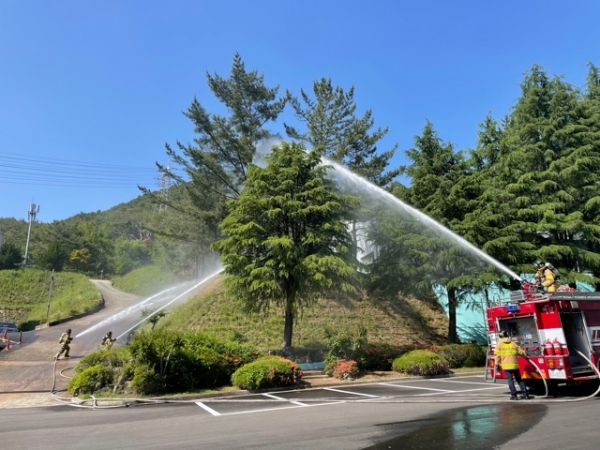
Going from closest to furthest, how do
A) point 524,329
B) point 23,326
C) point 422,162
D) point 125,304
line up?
1. point 524,329
2. point 422,162
3. point 23,326
4. point 125,304

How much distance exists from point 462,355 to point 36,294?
5755 centimetres

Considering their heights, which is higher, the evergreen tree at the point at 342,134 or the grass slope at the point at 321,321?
the evergreen tree at the point at 342,134

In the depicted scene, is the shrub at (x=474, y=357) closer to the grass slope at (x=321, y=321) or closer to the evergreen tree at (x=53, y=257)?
the grass slope at (x=321, y=321)

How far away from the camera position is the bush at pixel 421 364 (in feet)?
55.5

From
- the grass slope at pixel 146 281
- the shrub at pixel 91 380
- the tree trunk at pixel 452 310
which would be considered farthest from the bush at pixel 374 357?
the grass slope at pixel 146 281

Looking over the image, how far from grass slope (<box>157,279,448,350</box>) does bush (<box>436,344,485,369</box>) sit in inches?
159

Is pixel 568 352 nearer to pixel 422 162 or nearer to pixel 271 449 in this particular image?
pixel 271 449

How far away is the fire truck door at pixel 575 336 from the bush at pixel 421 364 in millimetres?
7089

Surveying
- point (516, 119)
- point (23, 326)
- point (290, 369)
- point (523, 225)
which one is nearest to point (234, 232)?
point (290, 369)

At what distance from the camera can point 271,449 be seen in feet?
19.8

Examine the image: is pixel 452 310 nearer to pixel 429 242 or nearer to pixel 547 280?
pixel 429 242

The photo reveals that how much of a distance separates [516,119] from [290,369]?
23779 millimetres

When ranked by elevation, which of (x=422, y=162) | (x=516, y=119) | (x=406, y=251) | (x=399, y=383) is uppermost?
(x=516, y=119)

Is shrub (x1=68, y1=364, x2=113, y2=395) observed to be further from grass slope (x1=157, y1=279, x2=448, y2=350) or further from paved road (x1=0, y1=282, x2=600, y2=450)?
grass slope (x1=157, y1=279, x2=448, y2=350)
